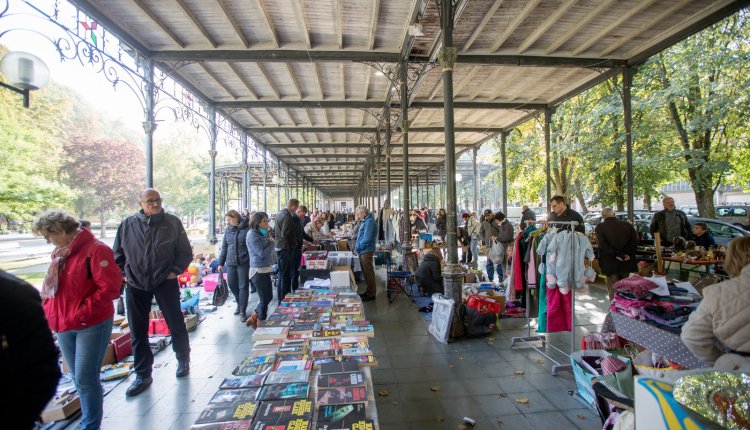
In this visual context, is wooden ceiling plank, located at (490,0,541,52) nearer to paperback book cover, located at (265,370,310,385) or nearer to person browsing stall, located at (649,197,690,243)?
person browsing stall, located at (649,197,690,243)

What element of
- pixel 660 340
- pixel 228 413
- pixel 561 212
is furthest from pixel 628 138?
pixel 228 413

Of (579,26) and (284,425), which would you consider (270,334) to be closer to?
(284,425)

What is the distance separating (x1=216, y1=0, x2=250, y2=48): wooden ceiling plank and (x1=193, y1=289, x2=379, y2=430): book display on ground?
5360 mm

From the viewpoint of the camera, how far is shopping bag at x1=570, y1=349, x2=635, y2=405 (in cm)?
269

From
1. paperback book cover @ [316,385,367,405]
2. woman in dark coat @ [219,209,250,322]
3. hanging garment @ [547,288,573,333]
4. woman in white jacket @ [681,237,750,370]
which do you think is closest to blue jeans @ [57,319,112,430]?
paperback book cover @ [316,385,367,405]

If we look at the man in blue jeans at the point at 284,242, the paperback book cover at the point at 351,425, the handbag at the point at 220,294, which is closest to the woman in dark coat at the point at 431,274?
the man in blue jeans at the point at 284,242

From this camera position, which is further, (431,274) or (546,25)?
(431,274)

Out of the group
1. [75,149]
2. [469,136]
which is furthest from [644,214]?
[75,149]

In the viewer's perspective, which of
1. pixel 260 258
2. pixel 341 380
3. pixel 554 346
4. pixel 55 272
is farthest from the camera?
pixel 260 258

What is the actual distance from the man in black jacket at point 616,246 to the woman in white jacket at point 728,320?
12.5 feet

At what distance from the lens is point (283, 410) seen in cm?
186

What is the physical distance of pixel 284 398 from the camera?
6.46ft

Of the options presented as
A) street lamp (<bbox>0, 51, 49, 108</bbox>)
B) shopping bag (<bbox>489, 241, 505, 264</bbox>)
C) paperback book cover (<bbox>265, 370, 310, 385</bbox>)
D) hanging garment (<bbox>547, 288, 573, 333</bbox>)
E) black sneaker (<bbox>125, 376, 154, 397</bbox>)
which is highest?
street lamp (<bbox>0, 51, 49, 108</bbox>)

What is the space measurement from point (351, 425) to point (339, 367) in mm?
589
